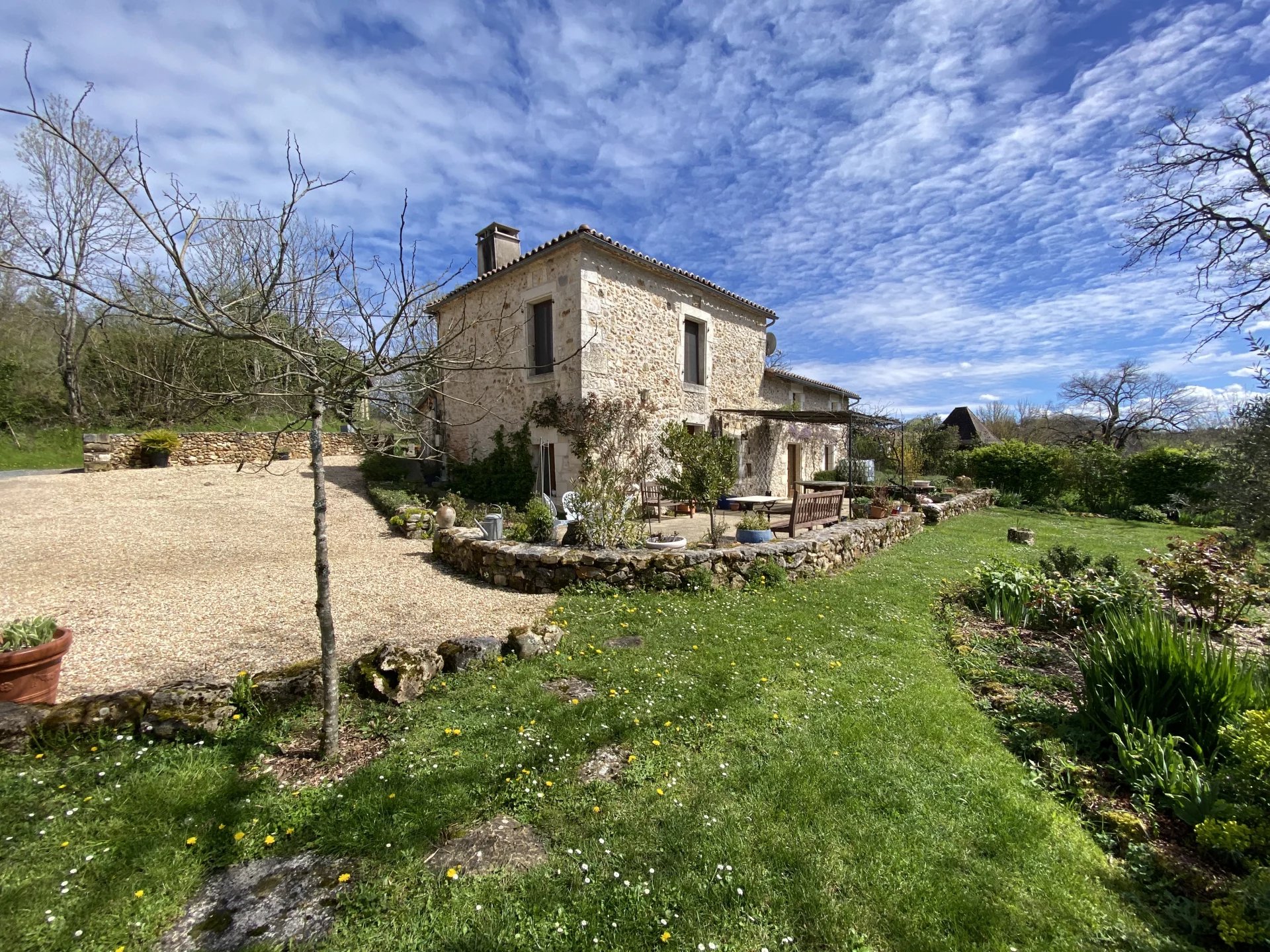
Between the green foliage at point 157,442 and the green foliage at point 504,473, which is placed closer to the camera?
the green foliage at point 504,473

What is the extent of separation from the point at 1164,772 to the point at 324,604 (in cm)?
512

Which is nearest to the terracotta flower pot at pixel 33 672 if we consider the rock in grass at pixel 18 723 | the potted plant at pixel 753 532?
the rock in grass at pixel 18 723

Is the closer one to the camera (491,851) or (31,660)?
(491,851)

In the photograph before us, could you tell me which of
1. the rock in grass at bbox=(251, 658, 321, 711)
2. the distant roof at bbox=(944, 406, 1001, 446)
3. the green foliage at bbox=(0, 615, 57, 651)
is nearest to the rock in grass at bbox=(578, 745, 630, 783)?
the rock in grass at bbox=(251, 658, 321, 711)

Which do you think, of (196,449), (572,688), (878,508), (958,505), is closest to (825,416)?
(878,508)

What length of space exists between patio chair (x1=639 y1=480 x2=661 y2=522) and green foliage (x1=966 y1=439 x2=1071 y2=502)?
49.3ft

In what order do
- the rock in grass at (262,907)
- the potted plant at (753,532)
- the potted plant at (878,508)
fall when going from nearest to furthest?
the rock in grass at (262,907) → the potted plant at (753,532) → the potted plant at (878,508)

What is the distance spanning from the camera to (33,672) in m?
3.35

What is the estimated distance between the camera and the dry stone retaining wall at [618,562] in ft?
21.6

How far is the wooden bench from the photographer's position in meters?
8.71

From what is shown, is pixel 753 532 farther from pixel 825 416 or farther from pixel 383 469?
pixel 383 469

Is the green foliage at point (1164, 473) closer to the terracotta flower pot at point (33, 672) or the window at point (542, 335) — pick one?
the window at point (542, 335)

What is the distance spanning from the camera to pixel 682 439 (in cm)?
1226

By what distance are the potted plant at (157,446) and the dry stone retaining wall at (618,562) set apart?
12435 mm
